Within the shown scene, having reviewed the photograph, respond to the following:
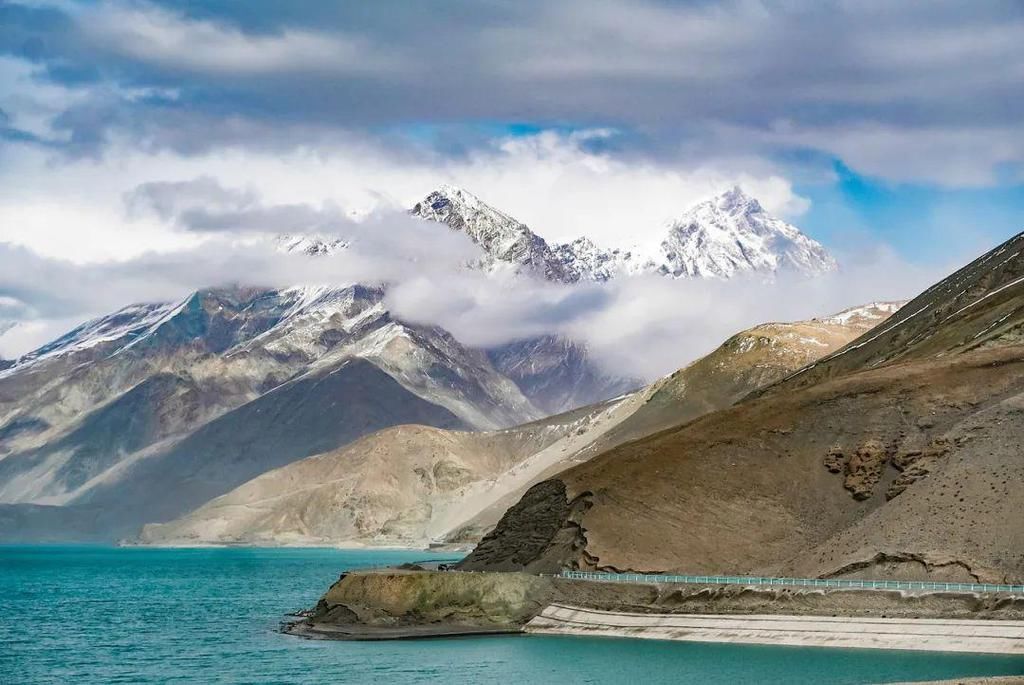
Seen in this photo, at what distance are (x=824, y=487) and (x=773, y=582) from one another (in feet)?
88.2

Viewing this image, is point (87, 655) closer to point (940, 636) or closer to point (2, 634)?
point (2, 634)

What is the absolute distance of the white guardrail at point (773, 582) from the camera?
122 m

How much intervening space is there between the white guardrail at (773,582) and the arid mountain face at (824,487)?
7.38 feet

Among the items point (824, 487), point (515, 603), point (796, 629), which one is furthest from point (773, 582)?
point (824, 487)

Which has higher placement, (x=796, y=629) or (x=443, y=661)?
(x=796, y=629)

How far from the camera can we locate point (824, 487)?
159000mm

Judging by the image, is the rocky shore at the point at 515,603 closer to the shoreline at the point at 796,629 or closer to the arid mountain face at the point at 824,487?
the shoreline at the point at 796,629

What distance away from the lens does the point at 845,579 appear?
5266 inches

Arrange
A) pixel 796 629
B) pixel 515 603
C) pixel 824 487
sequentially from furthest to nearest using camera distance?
pixel 824 487 < pixel 515 603 < pixel 796 629

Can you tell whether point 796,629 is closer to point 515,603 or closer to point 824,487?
point 515,603

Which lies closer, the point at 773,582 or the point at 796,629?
the point at 796,629

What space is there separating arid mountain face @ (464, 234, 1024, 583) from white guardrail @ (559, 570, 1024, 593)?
2.25 meters

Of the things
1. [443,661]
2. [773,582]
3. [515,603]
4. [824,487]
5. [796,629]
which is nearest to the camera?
[443,661]

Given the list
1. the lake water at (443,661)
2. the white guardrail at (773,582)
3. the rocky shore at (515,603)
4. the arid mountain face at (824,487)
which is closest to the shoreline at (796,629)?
the rocky shore at (515,603)
